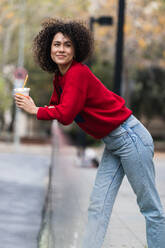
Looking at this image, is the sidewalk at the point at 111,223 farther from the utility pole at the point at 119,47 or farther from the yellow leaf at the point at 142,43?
the yellow leaf at the point at 142,43

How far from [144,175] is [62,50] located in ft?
3.26

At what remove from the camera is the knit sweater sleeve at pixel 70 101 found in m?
3.88

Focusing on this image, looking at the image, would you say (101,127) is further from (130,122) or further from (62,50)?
(62,50)

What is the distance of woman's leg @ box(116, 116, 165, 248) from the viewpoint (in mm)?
4195

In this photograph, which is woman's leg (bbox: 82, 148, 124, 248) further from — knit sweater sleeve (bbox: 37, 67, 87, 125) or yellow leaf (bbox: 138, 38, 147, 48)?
yellow leaf (bbox: 138, 38, 147, 48)

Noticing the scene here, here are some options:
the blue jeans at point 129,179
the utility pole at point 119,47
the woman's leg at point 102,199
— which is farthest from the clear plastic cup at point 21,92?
the utility pole at point 119,47

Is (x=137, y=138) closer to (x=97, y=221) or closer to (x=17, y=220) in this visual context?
(x=97, y=221)

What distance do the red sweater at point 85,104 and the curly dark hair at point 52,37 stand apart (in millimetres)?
131

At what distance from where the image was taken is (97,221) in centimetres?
428

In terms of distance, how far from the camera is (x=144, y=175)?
4.21m

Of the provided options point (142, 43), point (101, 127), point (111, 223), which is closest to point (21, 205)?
point (111, 223)

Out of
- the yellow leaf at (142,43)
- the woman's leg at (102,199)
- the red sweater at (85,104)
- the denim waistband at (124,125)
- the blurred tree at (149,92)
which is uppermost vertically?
the red sweater at (85,104)

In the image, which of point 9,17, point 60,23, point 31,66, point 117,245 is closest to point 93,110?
point 60,23

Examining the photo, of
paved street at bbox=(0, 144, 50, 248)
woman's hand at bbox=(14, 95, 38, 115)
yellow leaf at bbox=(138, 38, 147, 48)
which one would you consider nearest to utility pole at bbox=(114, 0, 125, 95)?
paved street at bbox=(0, 144, 50, 248)
